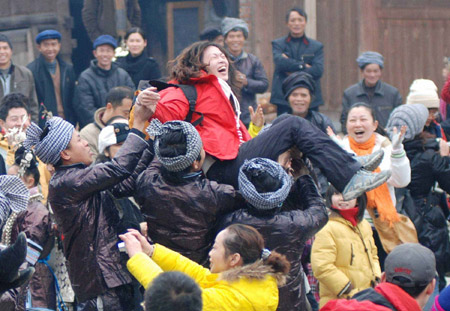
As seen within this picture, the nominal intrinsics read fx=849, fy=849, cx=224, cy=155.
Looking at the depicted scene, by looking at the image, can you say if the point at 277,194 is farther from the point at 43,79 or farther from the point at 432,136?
the point at 43,79

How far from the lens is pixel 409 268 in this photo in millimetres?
4195

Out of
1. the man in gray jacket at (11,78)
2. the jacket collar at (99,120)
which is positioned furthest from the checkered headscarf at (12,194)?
the man in gray jacket at (11,78)

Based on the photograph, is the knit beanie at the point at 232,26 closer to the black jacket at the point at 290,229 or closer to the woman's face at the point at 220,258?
the black jacket at the point at 290,229

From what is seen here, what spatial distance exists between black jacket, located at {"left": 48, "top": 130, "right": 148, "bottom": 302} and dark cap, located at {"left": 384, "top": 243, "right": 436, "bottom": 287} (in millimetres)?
1510

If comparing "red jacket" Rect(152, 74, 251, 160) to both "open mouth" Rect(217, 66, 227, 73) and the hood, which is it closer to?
"open mouth" Rect(217, 66, 227, 73)

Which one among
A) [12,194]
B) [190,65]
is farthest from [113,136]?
[12,194]

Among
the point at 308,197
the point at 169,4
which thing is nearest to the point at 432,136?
the point at 308,197

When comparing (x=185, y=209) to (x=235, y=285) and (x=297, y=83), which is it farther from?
(x=297, y=83)

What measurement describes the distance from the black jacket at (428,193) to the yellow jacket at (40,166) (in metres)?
3.06

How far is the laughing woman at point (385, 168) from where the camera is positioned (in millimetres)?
6746

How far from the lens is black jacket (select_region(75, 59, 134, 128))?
29.8 feet

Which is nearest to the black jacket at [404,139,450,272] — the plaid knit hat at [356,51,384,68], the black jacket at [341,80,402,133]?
the black jacket at [341,80,402,133]

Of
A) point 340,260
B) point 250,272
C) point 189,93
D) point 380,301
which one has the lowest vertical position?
point 340,260

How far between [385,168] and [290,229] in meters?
2.37
